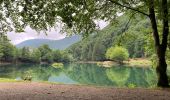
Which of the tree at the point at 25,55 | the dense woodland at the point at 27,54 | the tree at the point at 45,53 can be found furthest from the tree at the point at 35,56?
the tree at the point at 45,53

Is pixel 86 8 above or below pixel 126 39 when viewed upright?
above

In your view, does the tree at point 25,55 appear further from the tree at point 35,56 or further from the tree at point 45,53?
the tree at point 45,53

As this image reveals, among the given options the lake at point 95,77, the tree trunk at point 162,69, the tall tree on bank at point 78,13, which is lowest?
the lake at point 95,77

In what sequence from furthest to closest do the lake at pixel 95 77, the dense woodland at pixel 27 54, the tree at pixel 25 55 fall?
the tree at pixel 25 55
the dense woodland at pixel 27 54
the lake at pixel 95 77

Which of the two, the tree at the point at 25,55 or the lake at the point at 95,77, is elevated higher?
the tree at the point at 25,55

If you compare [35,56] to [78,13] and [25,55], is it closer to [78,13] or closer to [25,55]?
[25,55]

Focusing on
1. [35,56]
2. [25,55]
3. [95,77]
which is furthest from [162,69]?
[35,56]

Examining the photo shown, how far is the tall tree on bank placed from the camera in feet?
60.6

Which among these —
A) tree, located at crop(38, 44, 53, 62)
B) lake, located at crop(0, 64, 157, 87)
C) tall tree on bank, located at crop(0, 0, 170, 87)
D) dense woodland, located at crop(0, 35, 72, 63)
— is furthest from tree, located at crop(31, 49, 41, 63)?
tall tree on bank, located at crop(0, 0, 170, 87)

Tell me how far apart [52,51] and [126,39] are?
16091 centimetres

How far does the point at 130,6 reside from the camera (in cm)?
2305

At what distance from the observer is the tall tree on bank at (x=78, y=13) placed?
18469mm

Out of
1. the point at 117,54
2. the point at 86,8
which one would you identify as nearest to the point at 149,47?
the point at 86,8

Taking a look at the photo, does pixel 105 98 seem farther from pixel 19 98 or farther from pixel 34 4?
pixel 34 4
